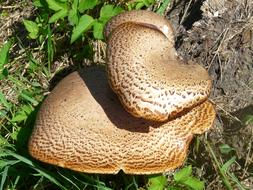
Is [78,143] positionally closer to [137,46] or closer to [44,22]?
[137,46]

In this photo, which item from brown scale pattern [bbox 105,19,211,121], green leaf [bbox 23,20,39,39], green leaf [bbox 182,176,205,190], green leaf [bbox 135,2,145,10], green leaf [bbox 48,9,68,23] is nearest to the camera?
brown scale pattern [bbox 105,19,211,121]

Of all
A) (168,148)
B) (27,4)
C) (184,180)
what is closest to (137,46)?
(168,148)

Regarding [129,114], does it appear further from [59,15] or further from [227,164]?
[59,15]

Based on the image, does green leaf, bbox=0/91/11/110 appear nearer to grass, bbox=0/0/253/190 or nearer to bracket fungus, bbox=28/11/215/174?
grass, bbox=0/0/253/190

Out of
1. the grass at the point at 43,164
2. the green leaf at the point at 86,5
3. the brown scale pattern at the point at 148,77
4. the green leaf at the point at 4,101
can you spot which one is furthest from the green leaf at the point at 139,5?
the green leaf at the point at 4,101

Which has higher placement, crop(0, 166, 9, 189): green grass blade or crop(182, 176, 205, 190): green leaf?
crop(182, 176, 205, 190): green leaf

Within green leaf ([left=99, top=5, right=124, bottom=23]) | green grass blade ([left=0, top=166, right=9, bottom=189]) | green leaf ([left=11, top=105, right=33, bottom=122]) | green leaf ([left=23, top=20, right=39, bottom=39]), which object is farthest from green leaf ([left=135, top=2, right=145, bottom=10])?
green grass blade ([left=0, top=166, right=9, bottom=189])
